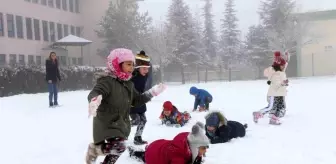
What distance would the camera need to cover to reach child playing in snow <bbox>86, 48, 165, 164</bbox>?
14.3ft

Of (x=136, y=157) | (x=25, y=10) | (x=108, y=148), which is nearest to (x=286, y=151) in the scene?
(x=136, y=157)

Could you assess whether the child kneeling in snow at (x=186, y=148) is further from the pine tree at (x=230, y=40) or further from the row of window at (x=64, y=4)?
the pine tree at (x=230, y=40)

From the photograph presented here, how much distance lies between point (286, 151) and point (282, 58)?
349 centimetres

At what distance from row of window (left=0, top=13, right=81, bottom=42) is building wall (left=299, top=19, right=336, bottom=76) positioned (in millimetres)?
25542

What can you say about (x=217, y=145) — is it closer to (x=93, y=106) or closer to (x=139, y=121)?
(x=139, y=121)

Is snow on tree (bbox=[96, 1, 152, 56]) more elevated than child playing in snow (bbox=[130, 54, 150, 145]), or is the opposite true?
snow on tree (bbox=[96, 1, 152, 56])

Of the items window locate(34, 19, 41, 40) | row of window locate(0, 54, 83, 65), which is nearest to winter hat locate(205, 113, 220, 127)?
row of window locate(0, 54, 83, 65)

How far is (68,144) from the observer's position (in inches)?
277

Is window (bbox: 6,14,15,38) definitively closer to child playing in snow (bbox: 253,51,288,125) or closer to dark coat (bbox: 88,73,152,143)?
child playing in snow (bbox: 253,51,288,125)

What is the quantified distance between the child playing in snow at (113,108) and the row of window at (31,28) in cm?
2712

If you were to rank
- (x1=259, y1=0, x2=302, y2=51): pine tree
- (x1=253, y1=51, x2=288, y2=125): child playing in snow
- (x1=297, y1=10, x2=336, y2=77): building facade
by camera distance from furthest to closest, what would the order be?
(x1=297, y1=10, x2=336, y2=77): building facade, (x1=259, y1=0, x2=302, y2=51): pine tree, (x1=253, y1=51, x2=288, y2=125): child playing in snow

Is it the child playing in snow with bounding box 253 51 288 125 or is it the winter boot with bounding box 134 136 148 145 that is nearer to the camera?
the winter boot with bounding box 134 136 148 145

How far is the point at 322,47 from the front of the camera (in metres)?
39.7

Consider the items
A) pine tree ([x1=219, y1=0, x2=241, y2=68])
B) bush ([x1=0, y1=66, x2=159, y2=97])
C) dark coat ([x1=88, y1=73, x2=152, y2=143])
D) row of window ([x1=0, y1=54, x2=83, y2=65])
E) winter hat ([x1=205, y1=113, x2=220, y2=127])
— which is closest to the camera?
dark coat ([x1=88, y1=73, x2=152, y2=143])
